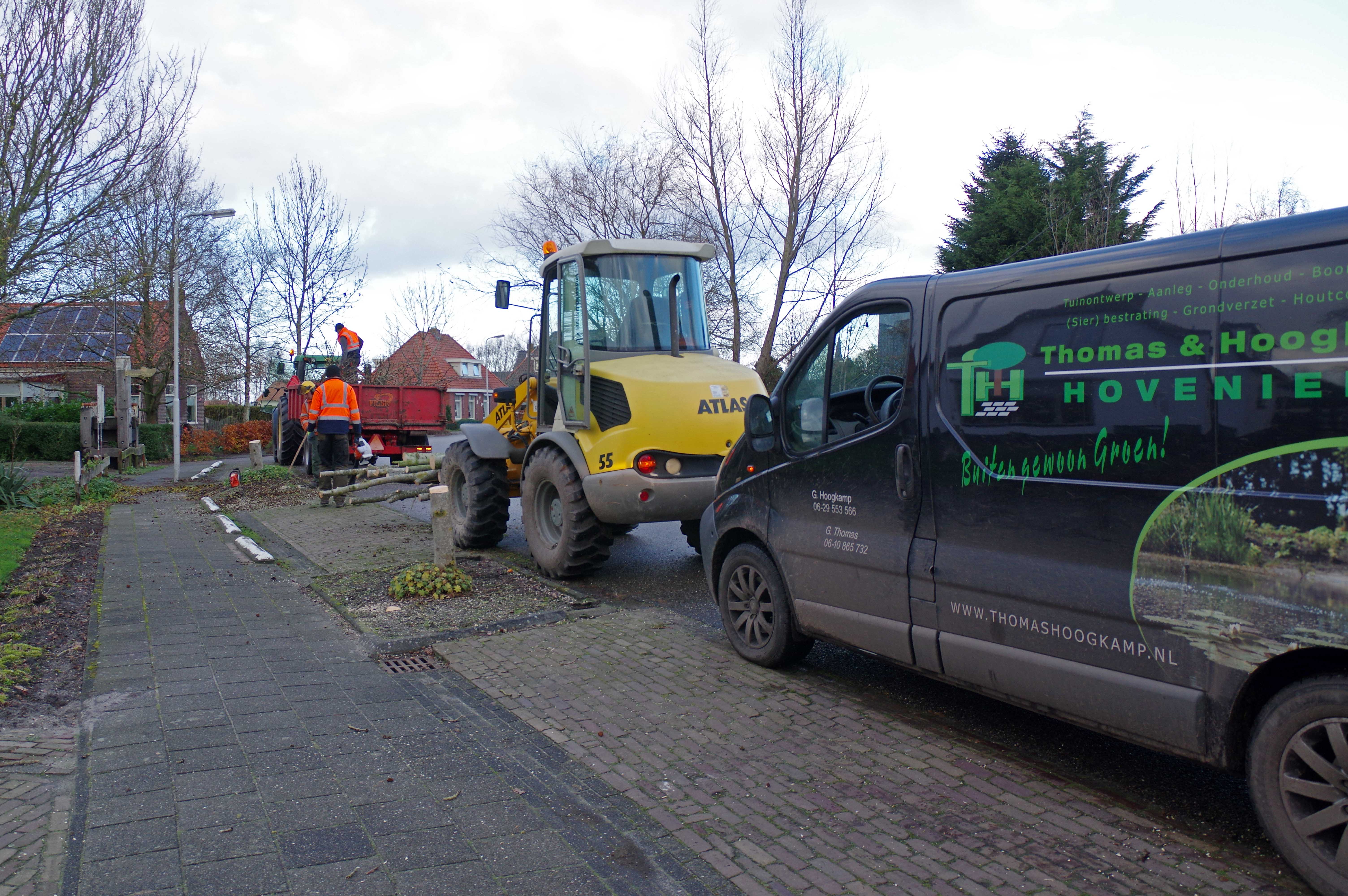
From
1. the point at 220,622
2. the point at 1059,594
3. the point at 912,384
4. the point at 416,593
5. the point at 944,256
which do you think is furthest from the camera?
the point at 944,256

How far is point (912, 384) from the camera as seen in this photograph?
4266 mm

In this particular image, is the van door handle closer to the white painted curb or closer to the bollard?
the bollard

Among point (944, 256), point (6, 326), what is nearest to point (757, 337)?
point (944, 256)

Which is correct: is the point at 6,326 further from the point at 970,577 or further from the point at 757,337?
the point at 757,337

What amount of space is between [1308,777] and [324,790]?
369cm

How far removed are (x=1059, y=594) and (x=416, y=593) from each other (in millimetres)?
5252

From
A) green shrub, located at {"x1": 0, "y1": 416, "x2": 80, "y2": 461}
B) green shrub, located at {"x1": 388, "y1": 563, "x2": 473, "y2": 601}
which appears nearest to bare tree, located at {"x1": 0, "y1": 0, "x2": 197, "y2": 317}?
green shrub, located at {"x1": 388, "y1": 563, "x2": 473, "y2": 601}

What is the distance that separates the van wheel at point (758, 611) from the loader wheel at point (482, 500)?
166 inches

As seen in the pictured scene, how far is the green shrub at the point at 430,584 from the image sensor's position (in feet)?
23.8

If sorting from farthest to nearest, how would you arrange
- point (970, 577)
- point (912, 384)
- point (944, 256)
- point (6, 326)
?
point (944, 256) → point (6, 326) → point (912, 384) → point (970, 577)

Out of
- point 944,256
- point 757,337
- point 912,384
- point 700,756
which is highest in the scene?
point 944,256

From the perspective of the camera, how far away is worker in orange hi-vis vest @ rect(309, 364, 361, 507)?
14359 mm

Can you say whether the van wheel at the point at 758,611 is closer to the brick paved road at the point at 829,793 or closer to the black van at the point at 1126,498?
the brick paved road at the point at 829,793

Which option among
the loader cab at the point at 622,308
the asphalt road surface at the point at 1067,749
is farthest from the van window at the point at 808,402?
the loader cab at the point at 622,308
